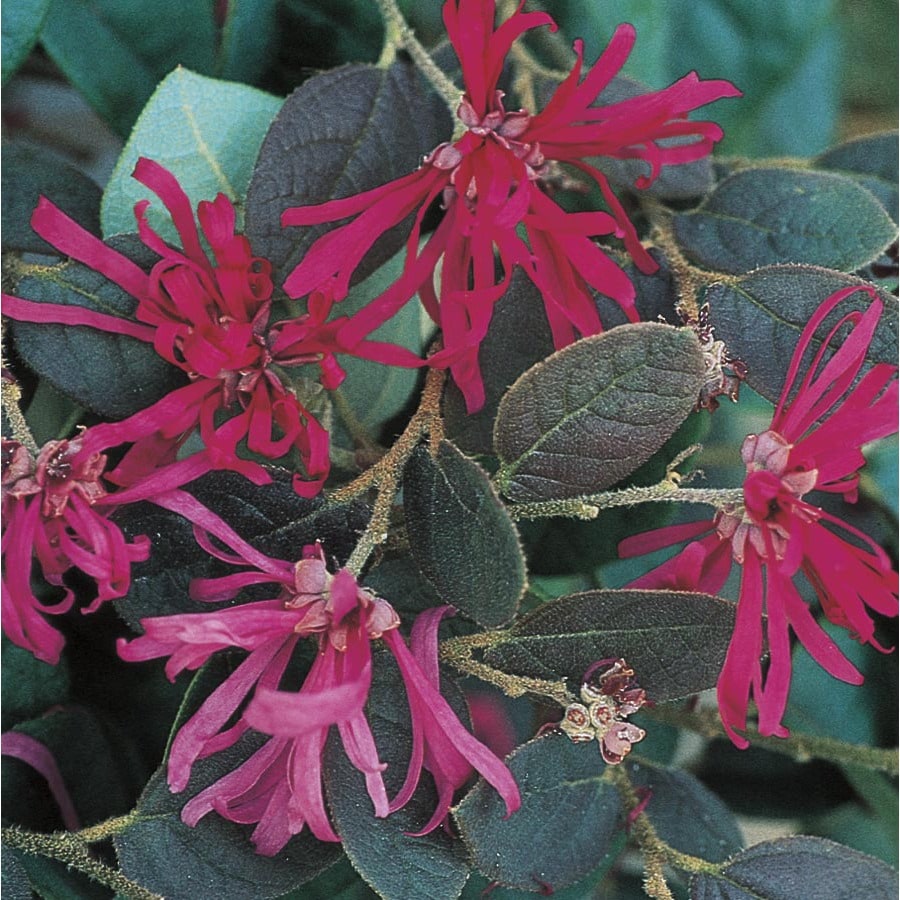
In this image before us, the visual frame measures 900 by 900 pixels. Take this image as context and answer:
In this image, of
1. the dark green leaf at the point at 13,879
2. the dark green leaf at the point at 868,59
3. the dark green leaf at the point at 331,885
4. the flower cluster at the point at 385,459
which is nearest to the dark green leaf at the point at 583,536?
the flower cluster at the point at 385,459

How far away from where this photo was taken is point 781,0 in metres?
0.93

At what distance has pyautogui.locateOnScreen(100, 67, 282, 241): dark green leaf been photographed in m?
0.60

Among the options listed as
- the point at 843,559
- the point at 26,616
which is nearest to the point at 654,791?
the point at 843,559

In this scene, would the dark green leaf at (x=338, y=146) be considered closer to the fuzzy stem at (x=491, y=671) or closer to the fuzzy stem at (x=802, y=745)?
the fuzzy stem at (x=491, y=671)

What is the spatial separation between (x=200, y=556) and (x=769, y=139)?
0.78 meters

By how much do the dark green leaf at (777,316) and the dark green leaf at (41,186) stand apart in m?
0.34

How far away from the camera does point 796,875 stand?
1.88 ft

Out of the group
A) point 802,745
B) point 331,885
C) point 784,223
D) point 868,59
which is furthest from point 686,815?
point 868,59

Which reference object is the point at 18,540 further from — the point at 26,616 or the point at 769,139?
the point at 769,139

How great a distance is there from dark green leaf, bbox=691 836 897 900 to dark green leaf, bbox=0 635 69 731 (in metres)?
0.33

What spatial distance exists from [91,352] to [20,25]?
0.19 m

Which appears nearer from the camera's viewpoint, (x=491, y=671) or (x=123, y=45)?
(x=491, y=671)

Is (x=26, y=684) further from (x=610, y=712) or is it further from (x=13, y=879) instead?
(x=610, y=712)

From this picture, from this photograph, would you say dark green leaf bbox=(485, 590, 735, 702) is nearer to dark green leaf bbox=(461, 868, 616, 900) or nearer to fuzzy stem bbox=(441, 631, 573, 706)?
fuzzy stem bbox=(441, 631, 573, 706)
